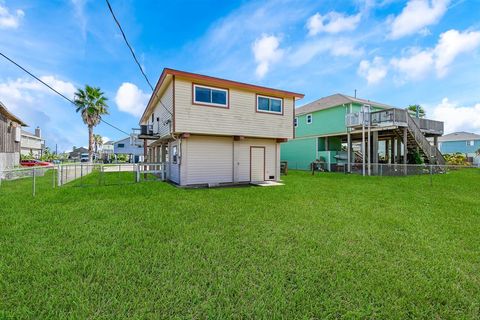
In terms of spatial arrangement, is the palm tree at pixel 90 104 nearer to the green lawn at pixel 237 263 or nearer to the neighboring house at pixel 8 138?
the neighboring house at pixel 8 138

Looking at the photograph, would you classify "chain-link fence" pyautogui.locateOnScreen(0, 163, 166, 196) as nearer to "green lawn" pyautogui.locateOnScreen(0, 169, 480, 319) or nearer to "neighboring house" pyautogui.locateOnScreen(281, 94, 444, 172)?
"green lawn" pyautogui.locateOnScreen(0, 169, 480, 319)

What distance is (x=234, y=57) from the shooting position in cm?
1310

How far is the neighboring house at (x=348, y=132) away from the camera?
15539 millimetres

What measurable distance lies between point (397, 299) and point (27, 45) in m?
10.0

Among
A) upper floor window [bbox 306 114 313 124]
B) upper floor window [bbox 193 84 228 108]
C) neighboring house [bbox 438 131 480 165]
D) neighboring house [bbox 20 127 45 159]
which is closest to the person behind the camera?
upper floor window [bbox 193 84 228 108]

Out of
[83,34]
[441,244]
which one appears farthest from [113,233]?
[83,34]

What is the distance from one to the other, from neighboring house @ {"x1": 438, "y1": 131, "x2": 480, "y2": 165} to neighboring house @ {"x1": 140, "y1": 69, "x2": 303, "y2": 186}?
40929mm

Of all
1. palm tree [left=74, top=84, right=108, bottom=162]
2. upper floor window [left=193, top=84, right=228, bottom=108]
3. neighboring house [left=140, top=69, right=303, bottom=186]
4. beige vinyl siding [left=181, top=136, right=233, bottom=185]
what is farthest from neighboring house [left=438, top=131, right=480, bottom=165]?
palm tree [left=74, top=84, right=108, bottom=162]

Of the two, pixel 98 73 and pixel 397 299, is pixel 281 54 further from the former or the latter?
pixel 397 299

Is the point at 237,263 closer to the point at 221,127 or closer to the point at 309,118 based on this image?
the point at 221,127

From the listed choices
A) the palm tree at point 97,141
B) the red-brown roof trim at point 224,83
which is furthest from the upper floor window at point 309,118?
the palm tree at point 97,141

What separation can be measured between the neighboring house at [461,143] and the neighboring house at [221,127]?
40929 millimetres

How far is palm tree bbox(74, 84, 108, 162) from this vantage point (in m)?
24.1

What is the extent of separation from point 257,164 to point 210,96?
14.5 feet
